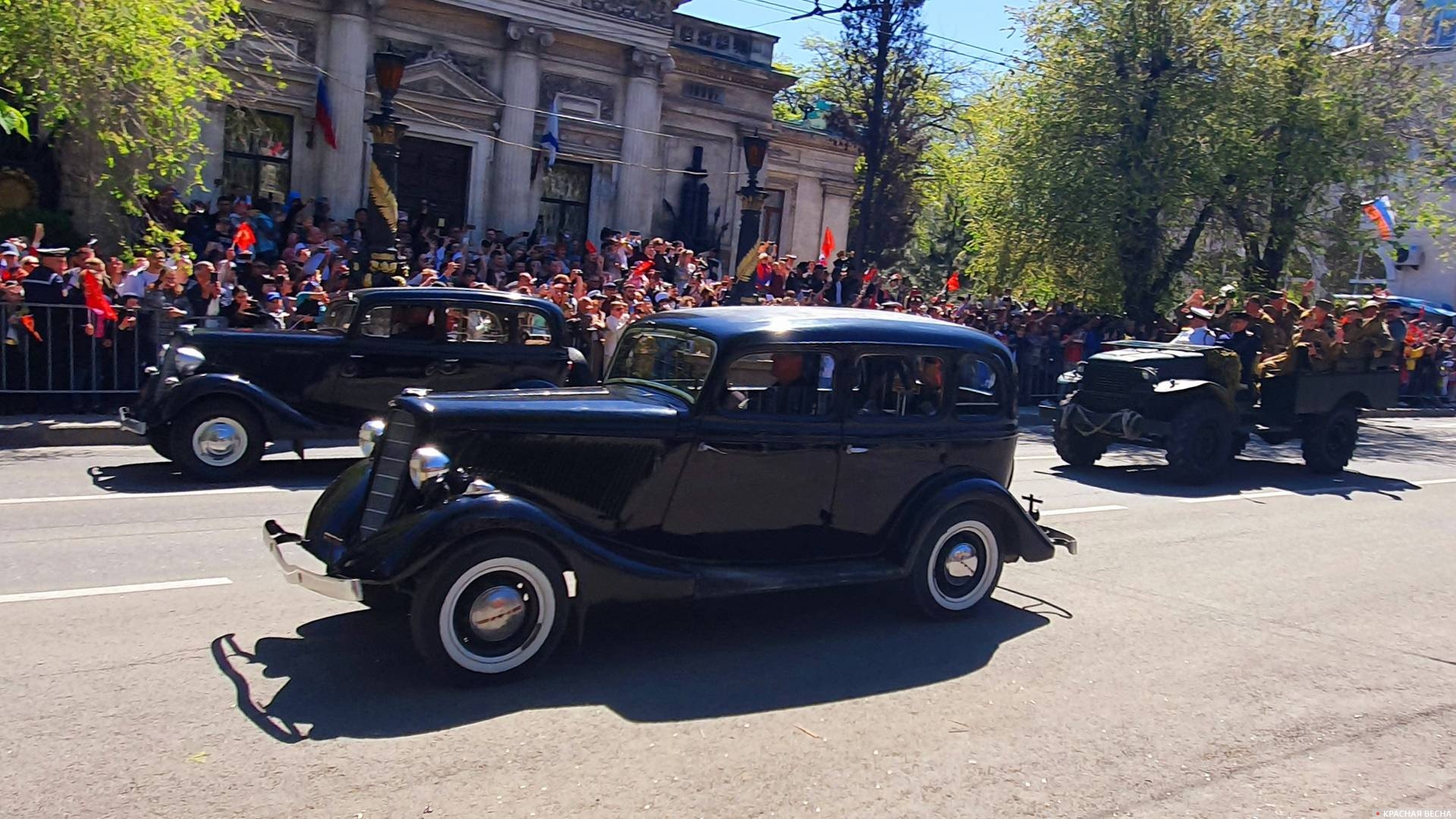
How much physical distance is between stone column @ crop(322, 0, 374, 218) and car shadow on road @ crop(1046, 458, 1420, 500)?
1463 cm

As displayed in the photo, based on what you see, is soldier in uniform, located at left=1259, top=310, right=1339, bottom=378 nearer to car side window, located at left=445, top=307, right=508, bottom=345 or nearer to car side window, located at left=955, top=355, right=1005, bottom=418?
car side window, located at left=955, top=355, right=1005, bottom=418

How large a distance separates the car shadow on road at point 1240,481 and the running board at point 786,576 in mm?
6791

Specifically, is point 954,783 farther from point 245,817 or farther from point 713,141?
point 713,141

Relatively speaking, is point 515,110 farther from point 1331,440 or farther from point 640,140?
point 1331,440

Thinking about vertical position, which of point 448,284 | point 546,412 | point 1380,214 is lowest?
point 448,284

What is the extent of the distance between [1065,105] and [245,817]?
2150 cm

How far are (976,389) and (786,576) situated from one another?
182cm

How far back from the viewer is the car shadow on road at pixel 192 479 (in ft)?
32.3

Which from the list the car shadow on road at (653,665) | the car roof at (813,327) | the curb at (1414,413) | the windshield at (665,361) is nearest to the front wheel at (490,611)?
the car shadow on road at (653,665)

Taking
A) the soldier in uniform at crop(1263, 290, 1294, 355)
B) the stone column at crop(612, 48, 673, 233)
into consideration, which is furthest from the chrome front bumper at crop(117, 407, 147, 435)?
the stone column at crop(612, 48, 673, 233)

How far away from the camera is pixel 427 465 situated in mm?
5402

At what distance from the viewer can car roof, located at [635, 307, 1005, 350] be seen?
6.36 m

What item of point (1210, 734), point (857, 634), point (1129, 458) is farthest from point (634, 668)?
point (1129, 458)

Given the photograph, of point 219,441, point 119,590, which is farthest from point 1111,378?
point 119,590
